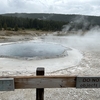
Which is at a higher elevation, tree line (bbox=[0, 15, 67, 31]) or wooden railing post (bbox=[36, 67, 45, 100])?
wooden railing post (bbox=[36, 67, 45, 100])

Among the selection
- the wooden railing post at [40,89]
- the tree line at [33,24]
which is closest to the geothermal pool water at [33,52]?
the wooden railing post at [40,89]

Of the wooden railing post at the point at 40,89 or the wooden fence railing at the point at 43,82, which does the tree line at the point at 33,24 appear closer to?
the wooden railing post at the point at 40,89

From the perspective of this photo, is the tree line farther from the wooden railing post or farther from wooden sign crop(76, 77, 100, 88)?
wooden sign crop(76, 77, 100, 88)

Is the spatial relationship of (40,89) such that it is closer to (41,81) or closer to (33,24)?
(41,81)

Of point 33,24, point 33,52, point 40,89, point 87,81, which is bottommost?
point 33,24

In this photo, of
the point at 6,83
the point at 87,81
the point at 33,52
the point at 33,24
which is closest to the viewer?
the point at 6,83

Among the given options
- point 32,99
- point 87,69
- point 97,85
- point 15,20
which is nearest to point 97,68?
point 87,69

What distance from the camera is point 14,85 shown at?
1.94 m

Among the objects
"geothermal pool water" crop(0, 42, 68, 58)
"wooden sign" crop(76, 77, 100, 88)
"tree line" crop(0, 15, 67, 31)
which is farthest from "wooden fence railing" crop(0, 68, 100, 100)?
"tree line" crop(0, 15, 67, 31)

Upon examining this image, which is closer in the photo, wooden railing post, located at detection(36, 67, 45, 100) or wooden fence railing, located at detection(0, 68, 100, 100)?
wooden fence railing, located at detection(0, 68, 100, 100)

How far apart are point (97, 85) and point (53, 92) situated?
2.93 metres

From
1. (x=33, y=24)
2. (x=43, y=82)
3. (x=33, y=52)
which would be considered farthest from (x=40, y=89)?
(x=33, y=24)

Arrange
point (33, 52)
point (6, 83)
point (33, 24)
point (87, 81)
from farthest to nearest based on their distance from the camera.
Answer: point (33, 24) → point (33, 52) → point (87, 81) → point (6, 83)

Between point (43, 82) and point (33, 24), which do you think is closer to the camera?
point (43, 82)
